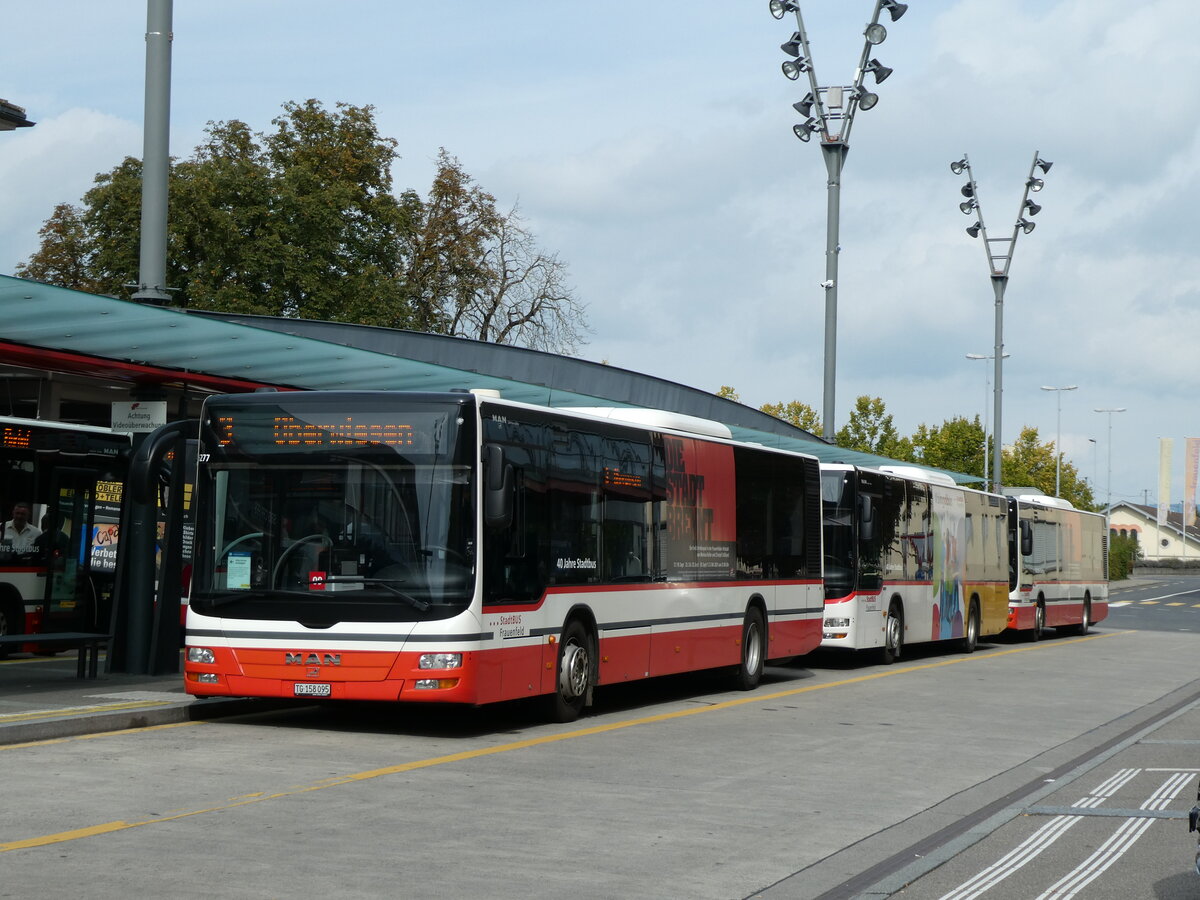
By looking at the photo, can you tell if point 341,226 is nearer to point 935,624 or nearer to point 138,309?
point 935,624

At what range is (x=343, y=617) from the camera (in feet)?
43.4

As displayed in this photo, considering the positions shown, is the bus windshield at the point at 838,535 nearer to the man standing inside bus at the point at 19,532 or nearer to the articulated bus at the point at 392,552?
the articulated bus at the point at 392,552

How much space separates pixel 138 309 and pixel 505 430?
13.6 ft

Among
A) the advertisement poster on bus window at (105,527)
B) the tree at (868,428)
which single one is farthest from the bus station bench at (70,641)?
the tree at (868,428)

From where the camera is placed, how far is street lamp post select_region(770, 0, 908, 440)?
87.0 feet

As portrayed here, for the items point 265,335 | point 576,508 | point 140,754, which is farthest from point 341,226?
point 140,754

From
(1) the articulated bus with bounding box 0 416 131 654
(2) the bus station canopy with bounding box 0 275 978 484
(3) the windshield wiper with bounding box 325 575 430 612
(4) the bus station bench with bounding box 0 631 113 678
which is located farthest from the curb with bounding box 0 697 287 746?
(1) the articulated bus with bounding box 0 416 131 654

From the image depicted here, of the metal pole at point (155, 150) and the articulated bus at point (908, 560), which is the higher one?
the metal pole at point (155, 150)

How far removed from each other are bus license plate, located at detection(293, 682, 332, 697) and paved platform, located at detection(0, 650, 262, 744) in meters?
1.24

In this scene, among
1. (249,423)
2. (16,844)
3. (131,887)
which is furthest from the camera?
(249,423)

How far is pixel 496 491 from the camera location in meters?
13.2

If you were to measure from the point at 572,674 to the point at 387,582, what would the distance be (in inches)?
102

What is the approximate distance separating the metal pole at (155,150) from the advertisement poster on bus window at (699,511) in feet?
17.7

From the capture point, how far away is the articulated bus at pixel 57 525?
2017 centimetres
